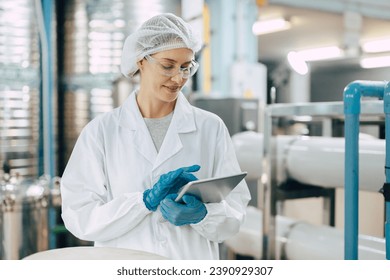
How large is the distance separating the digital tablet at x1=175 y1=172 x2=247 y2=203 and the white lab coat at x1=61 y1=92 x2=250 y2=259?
0.27ft

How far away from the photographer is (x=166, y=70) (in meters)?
1.19

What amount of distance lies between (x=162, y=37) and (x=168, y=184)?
36 cm

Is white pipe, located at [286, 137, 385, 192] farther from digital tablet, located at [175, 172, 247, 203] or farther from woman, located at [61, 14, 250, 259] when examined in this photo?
digital tablet, located at [175, 172, 247, 203]

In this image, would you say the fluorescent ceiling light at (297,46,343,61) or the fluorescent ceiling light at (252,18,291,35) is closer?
the fluorescent ceiling light at (297,46,343,61)

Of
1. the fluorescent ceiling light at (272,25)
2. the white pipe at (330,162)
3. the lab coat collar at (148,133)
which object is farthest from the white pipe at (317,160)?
the fluorescent ceiling light at (272,25)

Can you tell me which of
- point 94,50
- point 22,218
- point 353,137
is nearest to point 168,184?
point 353,137

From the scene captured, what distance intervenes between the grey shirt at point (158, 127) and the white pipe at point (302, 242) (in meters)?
0.88

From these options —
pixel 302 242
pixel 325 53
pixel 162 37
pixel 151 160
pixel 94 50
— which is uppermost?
pixel 325 53

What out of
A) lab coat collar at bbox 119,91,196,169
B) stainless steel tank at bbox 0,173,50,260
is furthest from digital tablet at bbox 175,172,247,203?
stainless steel tank at bbox 0,173,50,260

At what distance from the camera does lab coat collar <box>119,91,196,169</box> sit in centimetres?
124

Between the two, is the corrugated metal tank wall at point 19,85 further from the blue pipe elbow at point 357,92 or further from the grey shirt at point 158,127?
the blue pipe elbow at point 357,92

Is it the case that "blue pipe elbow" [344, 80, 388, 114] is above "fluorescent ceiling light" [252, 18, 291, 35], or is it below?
below

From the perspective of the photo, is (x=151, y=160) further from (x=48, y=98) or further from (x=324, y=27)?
(x=324, y=27)

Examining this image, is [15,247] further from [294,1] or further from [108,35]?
[294,1]
